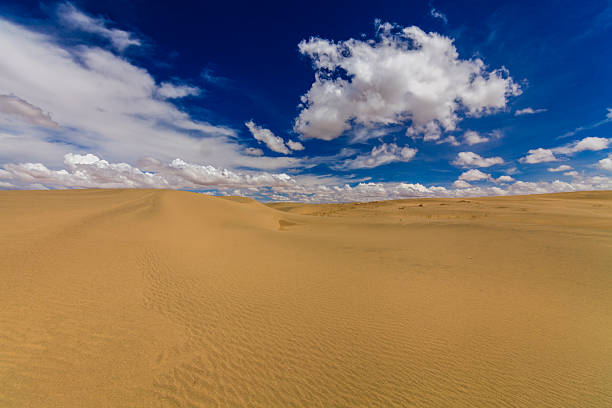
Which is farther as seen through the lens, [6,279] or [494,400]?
[6,279]

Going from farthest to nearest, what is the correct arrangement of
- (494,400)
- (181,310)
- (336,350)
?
(181,310)
(336,350)
(494,400)

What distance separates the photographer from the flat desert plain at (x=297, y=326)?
2.91 m

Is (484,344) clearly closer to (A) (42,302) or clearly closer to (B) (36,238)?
(A) (42,302)

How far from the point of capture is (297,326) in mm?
4363

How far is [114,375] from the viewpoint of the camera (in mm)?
3035

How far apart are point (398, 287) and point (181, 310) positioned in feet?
16.8

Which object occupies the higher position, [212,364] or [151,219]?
[151,219]

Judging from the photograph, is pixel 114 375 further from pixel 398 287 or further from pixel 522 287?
pixel 522 287

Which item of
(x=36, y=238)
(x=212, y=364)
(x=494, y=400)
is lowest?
(x=212, y=364)

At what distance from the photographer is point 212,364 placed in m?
3.39

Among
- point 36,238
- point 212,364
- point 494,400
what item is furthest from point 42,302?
point 494,400

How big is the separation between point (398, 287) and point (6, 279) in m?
9.06

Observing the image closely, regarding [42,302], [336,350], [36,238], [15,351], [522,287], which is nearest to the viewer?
[15,351]

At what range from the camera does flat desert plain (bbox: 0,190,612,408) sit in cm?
291
